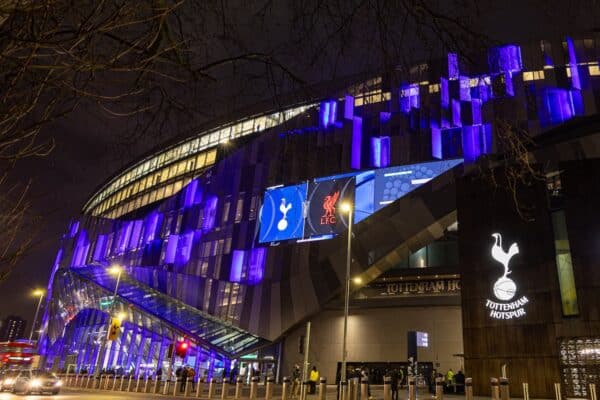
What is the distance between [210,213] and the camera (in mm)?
45156

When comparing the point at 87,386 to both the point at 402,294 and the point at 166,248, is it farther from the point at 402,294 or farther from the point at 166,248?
the point at 402,294

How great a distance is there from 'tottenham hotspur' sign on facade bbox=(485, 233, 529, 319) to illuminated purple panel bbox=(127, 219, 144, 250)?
132ft

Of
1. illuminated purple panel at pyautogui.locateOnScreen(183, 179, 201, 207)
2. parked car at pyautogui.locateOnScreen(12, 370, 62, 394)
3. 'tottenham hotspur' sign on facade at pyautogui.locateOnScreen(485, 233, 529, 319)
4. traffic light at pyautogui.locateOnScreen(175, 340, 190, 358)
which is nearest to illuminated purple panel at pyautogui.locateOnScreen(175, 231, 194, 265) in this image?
illuminated purple panel at pyautogui.locateOnScreen(183, 179, 201, 207)

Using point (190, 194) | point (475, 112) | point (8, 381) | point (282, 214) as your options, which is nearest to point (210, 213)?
point (190, 194)

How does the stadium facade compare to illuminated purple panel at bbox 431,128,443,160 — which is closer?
the stadium facade

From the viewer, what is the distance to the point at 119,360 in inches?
1805

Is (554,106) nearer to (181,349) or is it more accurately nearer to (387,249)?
(387,249)

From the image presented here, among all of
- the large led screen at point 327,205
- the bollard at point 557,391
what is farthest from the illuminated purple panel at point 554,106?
the bollard at point 557,391

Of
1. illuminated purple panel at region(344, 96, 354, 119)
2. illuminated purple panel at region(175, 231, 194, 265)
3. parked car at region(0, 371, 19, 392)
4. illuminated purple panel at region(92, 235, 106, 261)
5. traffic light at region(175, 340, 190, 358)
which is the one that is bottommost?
parked car at region(0, 371, 19, 392)

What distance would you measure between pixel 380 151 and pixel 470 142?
7237 millimetres

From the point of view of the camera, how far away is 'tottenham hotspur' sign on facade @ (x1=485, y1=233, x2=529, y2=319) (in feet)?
71.1

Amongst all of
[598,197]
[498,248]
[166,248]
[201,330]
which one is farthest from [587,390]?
[166,248]

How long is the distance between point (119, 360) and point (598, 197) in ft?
145

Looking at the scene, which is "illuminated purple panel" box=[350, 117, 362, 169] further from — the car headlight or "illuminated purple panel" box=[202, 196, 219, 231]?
the car headlight
